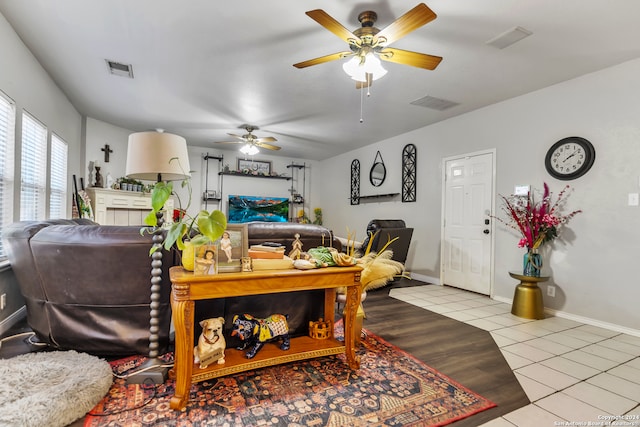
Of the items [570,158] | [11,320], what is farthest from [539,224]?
[11,320]

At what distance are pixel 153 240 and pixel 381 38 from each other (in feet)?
6.92

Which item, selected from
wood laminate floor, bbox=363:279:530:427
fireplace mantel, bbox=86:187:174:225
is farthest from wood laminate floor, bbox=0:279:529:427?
fireplace mantel, bbox=86:187:174:225

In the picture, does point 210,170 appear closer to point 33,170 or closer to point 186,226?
point 33,170

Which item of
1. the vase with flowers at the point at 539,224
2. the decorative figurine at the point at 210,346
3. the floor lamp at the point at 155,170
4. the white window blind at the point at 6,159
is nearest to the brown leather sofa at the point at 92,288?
the floor lamp at the point at 155,170

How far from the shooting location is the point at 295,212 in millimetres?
8219

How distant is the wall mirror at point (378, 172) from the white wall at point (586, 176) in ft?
→ 5.74

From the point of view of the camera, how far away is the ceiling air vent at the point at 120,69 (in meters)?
3.23

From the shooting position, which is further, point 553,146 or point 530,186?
point 530,186

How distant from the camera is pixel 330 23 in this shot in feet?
6.68

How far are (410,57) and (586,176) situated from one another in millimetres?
2420

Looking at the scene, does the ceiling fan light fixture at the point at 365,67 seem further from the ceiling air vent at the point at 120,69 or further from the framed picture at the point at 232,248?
the ceiling air vent at the point at 120,69

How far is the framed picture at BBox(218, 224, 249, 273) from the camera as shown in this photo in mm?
1750

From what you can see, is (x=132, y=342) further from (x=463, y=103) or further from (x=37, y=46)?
(x=463, y=103)

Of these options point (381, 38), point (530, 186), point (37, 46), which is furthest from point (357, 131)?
point (37, 46)
